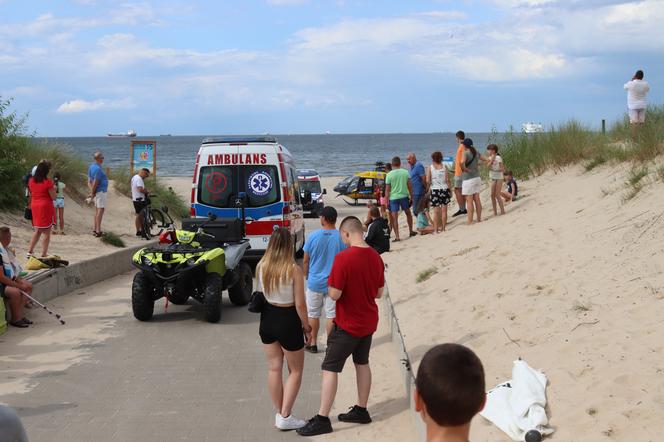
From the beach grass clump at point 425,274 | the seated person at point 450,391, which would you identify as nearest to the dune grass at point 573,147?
the beach grass clump at point 425,274

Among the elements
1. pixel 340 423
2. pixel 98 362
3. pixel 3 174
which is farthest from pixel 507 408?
pixel 3 174

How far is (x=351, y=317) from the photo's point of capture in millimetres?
7023

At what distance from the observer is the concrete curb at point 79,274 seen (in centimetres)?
1291

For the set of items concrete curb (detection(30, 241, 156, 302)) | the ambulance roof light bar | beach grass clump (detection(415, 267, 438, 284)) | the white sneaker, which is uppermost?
the ambulance roof light bar

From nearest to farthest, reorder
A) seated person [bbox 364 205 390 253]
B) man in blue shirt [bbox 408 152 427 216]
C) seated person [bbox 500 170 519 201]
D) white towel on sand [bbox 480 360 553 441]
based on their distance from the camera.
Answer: white towel on sand [bbox 480 360 553 441], seated person [bbox 364 205 390 253], seated person [bbox 500 170 519 201], man in blue shirt [bbox 408 152 427 216]

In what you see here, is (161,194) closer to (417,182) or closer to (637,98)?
(417,182)

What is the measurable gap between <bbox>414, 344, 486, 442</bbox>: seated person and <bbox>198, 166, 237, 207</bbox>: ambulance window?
1244cm

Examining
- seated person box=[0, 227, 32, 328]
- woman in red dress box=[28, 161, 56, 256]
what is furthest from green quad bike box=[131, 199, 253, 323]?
woman in red dress box=[28, 161, 56, 256]

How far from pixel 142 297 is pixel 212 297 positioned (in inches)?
37.4

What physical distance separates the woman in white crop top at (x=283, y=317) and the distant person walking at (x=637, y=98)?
1167 cm

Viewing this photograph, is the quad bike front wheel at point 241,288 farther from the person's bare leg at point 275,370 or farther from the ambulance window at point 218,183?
the person's bare leg at point 275,370

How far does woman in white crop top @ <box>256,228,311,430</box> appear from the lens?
22.7 feet

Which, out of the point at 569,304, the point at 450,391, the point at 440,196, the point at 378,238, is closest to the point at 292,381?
the point at 569,304

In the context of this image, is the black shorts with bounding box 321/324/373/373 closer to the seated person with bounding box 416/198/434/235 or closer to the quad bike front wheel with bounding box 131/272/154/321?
the quad bike front wheel with bounding box 131/272/154/321
